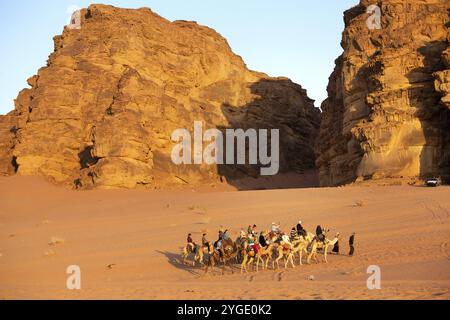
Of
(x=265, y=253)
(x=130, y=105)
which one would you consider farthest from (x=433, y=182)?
(x=130, y=105)

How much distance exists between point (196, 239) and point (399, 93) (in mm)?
17031

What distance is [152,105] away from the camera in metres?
38.4

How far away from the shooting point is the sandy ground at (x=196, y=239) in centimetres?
1165

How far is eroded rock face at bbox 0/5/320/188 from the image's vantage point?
116 ft

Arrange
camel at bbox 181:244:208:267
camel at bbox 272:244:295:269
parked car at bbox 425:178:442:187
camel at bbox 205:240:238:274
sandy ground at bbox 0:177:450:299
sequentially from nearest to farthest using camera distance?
sandy ground at bbox 0:177:450:299 → camel at bbox 272:244:295:269 → camel at bbox 205:240:238:274 → camel at bbox 181:244:208:267 → parked car at bbox 425:178:442:187

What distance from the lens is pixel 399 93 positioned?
3062cm

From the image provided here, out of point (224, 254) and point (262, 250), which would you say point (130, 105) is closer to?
point (224, 254)

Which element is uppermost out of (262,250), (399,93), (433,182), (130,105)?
(130,105)

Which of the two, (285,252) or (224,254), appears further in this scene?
(224,254)

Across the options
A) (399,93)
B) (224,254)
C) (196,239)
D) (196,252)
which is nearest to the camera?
(224,254)

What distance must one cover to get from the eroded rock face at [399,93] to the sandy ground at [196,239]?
415 centimetres

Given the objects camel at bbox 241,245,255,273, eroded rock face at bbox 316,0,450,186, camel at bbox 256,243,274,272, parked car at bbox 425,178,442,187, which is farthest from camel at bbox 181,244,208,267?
eroded rock face at bbox 316,0,450,186

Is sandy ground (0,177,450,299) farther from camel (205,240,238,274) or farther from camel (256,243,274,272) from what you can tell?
camel (256,243,274,272)

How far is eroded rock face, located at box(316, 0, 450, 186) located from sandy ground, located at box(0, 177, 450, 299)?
4146 mm
